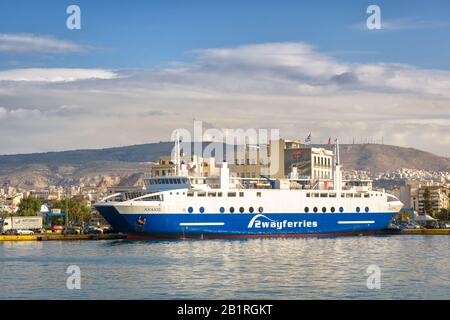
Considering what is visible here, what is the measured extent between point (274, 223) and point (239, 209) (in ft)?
11.8

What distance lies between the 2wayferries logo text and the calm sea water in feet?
32.8

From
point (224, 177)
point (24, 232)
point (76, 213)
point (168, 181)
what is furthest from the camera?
point (76, 213)

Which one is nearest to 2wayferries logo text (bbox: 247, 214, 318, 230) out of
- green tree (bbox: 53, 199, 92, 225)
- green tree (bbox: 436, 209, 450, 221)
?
green tree (bbox: 53, 199, 92, 225)

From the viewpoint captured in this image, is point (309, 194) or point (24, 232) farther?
point (24, 232)

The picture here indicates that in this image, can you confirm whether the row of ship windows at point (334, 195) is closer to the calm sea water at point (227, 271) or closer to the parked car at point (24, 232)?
the calm sea water at point (227, 271)

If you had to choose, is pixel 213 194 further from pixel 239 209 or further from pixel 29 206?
pixel 29 206

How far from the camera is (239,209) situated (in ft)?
214

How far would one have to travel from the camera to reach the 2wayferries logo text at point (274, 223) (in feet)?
216

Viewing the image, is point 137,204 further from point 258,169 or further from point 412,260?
point 258,169

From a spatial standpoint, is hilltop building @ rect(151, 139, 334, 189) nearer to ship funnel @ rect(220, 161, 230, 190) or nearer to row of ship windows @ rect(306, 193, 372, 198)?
row of ship windows @ rect(306, 193, 372, 198)

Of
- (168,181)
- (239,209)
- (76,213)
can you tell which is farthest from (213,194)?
(76,213)

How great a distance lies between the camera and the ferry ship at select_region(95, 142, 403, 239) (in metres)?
62.2

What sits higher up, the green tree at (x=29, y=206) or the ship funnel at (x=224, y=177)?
the ship funnel at (x=224, y=177)

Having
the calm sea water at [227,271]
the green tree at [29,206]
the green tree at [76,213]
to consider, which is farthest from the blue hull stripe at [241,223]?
the green tree at [29,206]
